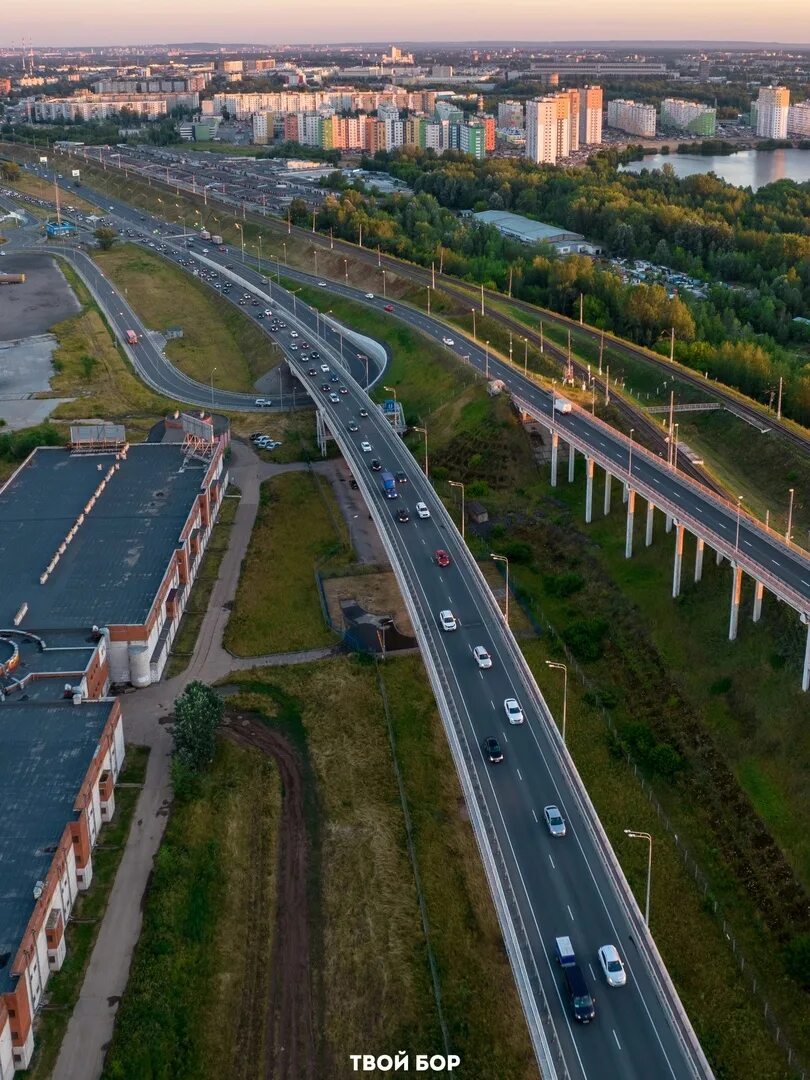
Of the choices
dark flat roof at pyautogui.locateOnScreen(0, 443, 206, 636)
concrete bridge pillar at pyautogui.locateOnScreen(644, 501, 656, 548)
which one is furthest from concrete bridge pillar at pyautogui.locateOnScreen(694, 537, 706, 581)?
dark flat roof at pyautogui.locateOnScreen(0, 443, 206, 636)

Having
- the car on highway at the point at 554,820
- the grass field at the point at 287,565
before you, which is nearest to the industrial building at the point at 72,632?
the grass field at the point at 287,565

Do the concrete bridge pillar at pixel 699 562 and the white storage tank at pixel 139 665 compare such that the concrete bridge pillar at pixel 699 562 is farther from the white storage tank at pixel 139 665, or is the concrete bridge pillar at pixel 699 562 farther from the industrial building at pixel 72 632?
the white storage tank at pixel 139 665

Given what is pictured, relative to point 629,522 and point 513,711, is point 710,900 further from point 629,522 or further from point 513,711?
point 629,522

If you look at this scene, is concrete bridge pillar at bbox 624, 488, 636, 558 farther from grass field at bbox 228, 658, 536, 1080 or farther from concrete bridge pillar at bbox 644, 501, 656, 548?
grass field at bbox 228, 658, 536, 1080

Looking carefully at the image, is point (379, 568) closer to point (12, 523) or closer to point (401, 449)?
point (401, 449)

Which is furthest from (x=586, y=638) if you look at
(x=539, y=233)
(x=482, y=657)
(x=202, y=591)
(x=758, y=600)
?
(x=539, y=233)

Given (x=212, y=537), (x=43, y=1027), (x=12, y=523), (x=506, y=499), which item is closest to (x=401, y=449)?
(x=506, y=499)
